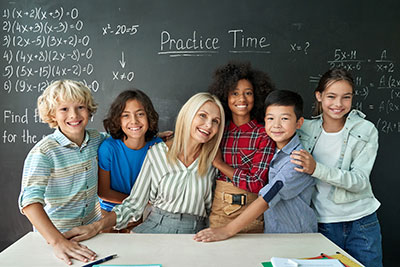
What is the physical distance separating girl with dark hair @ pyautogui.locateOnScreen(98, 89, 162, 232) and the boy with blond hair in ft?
0.29

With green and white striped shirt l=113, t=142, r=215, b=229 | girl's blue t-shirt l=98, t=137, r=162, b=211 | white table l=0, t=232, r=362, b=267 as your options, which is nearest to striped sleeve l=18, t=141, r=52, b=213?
white table l=0, t=232, r=362, b=267

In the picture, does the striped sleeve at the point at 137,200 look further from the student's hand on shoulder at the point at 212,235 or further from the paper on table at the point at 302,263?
the paper on table at the point at 302,263

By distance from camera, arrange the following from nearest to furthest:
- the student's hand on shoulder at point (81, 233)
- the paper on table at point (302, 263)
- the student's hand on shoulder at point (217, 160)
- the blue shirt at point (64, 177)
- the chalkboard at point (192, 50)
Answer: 1. the paper on table at point (302, 263)
2. the student's hand on shoulder at point (81, 233)
3. the blue shirt at point (64, 177)
4. the student's hand on shoulder at point (217, 160)
5. the chalkboard at point (192, 50)

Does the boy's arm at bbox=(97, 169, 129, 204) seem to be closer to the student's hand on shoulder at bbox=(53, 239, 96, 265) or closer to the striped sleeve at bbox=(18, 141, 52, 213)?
the striped sleeve at bbox=(18, 141, 52, 213)

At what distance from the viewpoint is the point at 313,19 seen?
2.61m

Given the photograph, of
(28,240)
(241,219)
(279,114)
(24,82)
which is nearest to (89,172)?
(28,240)

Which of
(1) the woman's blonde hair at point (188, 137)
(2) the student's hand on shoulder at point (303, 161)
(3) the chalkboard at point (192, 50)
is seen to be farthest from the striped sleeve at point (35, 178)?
(2) the student's hand on shoulder at point (303, 161)

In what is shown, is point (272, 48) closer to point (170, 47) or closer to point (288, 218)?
point (170, 47)

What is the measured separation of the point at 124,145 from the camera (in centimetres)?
203

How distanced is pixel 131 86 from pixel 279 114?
55.2 inches

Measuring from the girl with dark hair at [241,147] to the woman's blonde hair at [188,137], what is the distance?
0.06 metres

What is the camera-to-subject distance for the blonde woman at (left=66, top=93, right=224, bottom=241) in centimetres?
182

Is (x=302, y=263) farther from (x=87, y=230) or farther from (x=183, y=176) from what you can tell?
(x=87, y=230)

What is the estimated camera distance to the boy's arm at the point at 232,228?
4.89 ft
